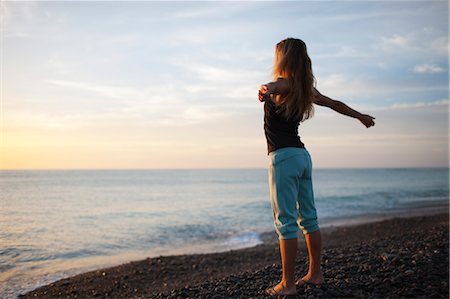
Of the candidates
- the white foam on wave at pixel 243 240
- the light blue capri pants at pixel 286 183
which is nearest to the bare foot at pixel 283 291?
the light blue capri pants at pixel 286 183

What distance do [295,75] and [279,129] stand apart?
21.9 inches

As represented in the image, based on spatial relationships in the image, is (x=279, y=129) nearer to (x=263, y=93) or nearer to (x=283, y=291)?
(x=263, y=93)

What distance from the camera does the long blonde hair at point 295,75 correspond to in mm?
3930

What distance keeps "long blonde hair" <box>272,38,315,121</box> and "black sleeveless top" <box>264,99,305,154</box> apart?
85 millimetres

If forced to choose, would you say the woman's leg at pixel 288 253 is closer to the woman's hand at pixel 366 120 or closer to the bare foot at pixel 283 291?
the bare foot at pixel 283 291

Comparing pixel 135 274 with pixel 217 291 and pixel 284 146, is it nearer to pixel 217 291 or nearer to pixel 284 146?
pixel 217 291

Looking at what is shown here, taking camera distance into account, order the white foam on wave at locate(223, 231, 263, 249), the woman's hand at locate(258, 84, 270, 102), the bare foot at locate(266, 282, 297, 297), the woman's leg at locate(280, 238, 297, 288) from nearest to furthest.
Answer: the woman's hand at locate(258, 84, 270, 102), the woman's leg at locate(280, 238, 297, 288), the bare foot at locate(266, 282, 297, 297), the white foam on wave at locate(223, 231, 263, 249)

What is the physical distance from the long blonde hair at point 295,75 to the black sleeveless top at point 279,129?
Answer: 9 cm

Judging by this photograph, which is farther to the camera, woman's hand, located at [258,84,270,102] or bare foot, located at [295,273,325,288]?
bare foot, located at [295,273,325,288]

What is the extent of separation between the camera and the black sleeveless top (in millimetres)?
4062

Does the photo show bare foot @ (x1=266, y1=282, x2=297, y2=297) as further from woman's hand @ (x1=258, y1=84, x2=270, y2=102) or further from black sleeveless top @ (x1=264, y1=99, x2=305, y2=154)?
woman's hand @ (x1=258, y1=84, x2=270, y2=102)

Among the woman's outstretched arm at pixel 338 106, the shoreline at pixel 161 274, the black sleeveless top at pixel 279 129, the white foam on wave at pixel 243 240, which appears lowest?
the white foam on wave at pixel 243 240

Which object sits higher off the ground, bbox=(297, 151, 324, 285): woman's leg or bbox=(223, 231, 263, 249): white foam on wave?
bbox=(297, 151, 324, 285): woman's leg

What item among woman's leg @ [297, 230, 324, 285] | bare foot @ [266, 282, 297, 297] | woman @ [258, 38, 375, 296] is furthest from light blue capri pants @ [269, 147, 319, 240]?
bare foot @ [266, 282, 297, 297]
